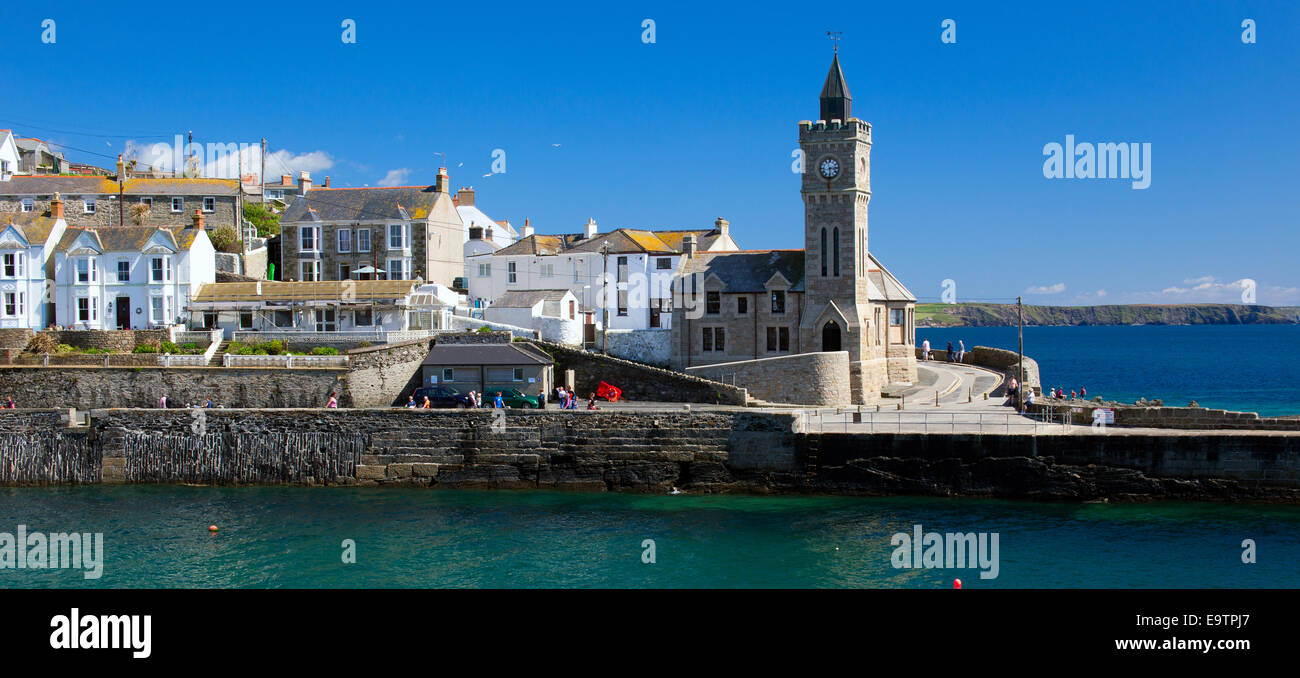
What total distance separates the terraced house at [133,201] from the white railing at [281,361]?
61.5ft

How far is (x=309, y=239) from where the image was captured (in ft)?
190

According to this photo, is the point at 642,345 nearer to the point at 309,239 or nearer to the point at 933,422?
the point at 933,422

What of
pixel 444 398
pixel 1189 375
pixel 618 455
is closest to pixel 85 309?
pixel 444 398

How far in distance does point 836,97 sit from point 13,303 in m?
40.7

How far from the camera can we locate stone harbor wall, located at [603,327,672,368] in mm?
51344

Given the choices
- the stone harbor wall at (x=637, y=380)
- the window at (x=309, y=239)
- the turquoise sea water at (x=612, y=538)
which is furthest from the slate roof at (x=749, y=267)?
the window at (x=309, y=239)

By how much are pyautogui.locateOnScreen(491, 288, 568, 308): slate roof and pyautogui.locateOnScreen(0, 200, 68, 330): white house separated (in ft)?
72.3

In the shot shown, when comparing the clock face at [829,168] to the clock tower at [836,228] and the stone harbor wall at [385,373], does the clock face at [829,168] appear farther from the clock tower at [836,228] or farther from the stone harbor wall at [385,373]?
the stone harbor wall at [385,373]

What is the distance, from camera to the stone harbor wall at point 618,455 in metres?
34.4

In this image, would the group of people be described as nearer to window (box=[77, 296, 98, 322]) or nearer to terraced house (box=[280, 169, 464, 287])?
terraced house (box=[280, 169, 464, 287])
